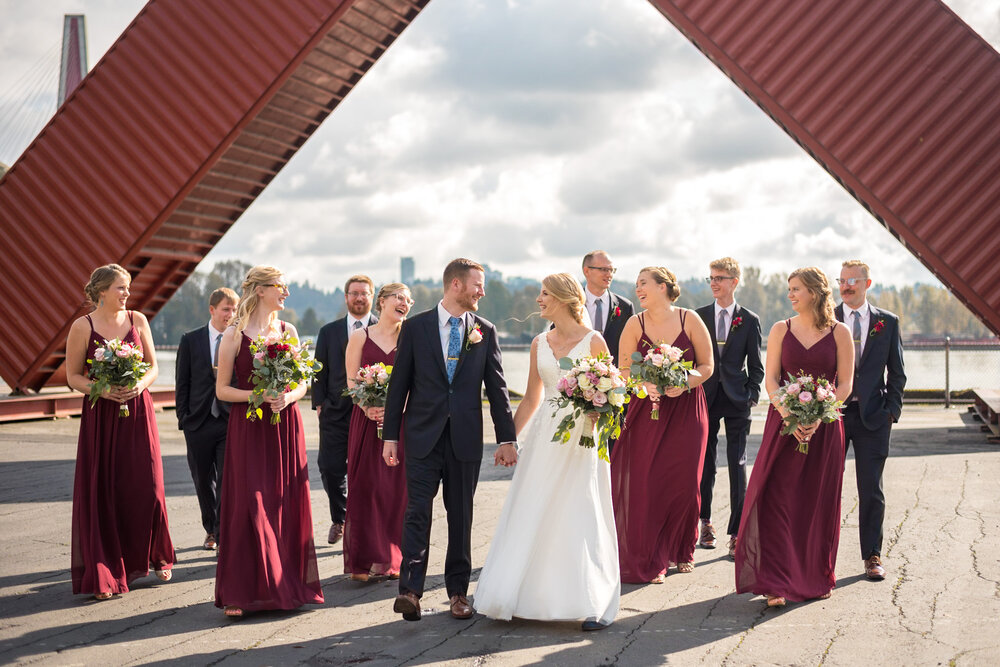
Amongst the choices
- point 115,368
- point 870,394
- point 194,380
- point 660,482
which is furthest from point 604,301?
point 115,368

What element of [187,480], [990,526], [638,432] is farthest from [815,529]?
[187,480]

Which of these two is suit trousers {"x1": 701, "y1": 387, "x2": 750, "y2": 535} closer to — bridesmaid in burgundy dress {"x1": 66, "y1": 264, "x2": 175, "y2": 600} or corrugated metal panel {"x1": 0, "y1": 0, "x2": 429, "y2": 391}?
bridesmaid in burgundy dress {"x1": 66, "y1": 264, "x2": 175, "y2": 600}

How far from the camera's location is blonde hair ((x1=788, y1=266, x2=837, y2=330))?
580cm

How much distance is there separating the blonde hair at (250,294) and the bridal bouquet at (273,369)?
0.46 ft

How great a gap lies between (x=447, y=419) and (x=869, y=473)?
2922 millimetres

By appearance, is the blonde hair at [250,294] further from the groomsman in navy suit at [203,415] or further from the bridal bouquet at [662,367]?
the bridal bouquet at [662,367]

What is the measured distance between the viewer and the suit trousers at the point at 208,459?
7.00 m

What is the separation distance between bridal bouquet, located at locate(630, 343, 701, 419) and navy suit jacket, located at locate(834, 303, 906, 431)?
3.95ft

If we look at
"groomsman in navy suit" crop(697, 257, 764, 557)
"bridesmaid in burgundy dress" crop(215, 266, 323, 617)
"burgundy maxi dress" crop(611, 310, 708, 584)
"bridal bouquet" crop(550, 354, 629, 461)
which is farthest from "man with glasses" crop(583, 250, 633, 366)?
"bridesmaid in burgundy dress" crop(215, 266, 323, 617)

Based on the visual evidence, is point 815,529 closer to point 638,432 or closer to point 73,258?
point 638,432

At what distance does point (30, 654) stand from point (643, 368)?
12.3 ft

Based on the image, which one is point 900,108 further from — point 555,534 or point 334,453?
point 555,534

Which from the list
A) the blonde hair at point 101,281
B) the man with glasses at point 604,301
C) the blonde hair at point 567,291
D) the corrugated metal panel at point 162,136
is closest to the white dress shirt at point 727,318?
the man with glasses at point 604,301

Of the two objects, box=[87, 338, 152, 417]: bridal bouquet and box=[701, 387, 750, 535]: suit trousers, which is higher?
box=[87, 338, 152, 417]: bridal bouquet
